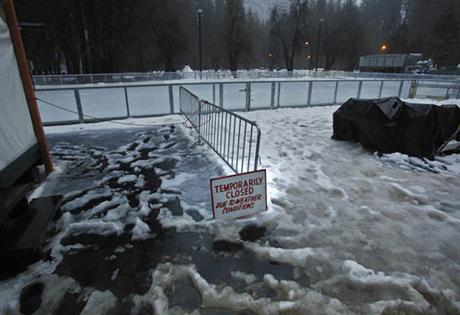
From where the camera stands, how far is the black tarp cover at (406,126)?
561 cm

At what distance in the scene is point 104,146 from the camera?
634cm

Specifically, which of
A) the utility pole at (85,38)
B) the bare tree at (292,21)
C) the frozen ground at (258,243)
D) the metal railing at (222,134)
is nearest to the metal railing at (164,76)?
the utility pole at (85,38)

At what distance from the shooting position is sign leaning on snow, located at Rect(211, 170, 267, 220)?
127 inches

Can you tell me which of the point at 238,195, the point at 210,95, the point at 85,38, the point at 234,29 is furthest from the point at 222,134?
the point at 234,29

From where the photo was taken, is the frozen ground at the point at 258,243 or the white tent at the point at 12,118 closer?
the frozen ground at the point at 258,243

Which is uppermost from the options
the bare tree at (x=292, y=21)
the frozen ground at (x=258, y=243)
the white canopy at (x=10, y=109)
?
the bare tree at (x=292, y=21)

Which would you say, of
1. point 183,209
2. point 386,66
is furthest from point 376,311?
point 386,66

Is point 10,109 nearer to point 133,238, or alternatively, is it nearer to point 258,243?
point 133,238

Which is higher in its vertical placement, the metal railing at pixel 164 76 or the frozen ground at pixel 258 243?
the metal railing at pixel 164 76

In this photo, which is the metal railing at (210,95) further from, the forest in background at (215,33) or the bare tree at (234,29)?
the bare tree at (234,29)

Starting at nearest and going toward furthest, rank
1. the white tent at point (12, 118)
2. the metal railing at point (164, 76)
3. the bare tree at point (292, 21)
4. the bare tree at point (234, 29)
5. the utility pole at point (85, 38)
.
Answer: the white tent at point (12, 118) → the metal railing at point (164, 76) → the utility pole at point (85, 38) → the bare tree at point (234, 29) → the bare tree at point (292, 21)

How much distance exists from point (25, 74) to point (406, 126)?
7.18m

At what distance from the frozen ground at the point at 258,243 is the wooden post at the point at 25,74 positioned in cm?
45

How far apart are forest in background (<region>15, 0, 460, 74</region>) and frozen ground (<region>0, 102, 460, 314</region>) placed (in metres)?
4.40
